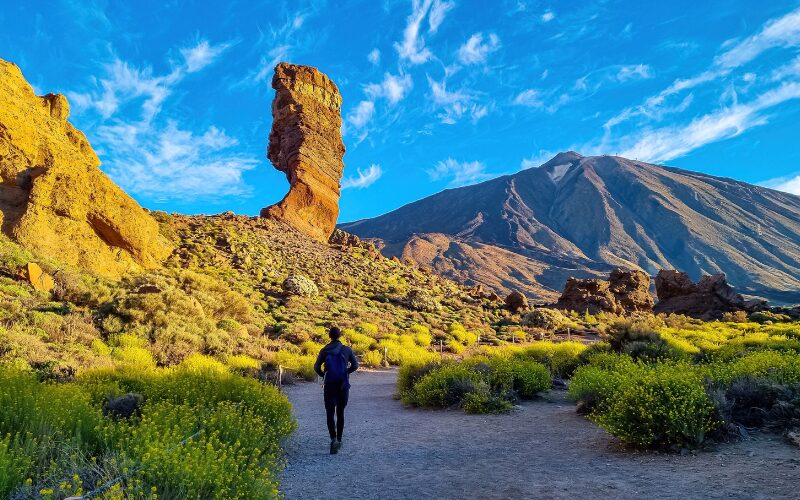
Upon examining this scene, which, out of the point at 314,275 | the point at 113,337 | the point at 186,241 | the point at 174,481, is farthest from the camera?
the point at 314,275

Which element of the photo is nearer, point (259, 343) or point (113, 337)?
point (113, 337)

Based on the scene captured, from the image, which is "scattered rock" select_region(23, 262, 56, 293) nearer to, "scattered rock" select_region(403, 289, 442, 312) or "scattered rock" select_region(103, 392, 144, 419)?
"scattered rock" select_region(103, 392, 144, 419)

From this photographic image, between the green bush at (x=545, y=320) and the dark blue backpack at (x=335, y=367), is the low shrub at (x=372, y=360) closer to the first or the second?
the dark blue backpack at (x=335, y=367)

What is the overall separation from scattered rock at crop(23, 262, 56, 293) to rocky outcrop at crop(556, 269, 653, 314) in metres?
40.2

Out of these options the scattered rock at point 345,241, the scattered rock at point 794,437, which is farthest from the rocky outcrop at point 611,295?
the scattered rock at point 794,437

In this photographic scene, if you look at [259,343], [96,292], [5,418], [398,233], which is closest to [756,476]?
[5,418]

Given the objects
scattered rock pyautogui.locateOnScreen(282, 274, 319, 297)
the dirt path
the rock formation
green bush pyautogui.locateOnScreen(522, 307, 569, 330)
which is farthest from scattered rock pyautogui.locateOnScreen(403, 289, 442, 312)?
the dirt path

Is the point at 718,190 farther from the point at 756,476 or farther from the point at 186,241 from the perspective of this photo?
the point at 756,476

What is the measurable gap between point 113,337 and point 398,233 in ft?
495

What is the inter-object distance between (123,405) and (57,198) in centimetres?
2154

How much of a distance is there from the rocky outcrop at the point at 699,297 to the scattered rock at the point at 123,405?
130ft

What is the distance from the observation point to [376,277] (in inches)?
1705

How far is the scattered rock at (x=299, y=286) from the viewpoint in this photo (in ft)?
106

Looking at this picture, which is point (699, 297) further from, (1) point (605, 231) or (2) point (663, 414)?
(1) point (605, 231)
